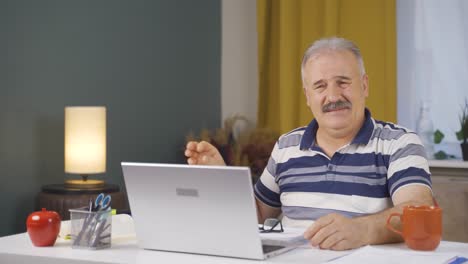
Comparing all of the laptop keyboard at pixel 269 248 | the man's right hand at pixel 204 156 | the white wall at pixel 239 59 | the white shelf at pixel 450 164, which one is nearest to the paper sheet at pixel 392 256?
the laptop keyboard at pixel 269 248

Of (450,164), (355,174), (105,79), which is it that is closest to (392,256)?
(355,174)

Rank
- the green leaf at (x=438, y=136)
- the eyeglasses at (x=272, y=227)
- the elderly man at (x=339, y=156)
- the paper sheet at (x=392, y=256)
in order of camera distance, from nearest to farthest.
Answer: the paper sheet at (x=392, y=256) → the eyeglasses at (x=272, y=227) → the elderly man at (x=339, y=156) → the green leaf at (x=438, y=136)

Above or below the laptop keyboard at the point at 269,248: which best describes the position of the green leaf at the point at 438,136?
above

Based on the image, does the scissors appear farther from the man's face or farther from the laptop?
the man's face

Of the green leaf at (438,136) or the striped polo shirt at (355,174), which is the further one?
the green leaf at (438,136)

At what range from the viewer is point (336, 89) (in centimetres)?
231

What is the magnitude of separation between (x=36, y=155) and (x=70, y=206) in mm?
400

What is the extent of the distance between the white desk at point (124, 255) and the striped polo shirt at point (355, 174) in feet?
1.09

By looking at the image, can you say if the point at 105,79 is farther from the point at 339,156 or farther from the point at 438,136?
the point at 339,156

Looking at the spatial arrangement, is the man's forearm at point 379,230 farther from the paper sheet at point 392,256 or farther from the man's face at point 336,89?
the man's face at point 336,89

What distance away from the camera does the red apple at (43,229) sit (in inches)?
72.5

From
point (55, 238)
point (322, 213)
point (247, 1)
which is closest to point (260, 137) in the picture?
point (247, 1)

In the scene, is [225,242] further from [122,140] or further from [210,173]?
[122,140]

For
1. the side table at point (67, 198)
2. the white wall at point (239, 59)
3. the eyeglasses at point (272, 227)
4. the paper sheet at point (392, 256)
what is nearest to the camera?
the paper sheet at point (392, 256)
